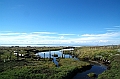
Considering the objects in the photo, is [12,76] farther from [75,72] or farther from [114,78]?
[114,78]

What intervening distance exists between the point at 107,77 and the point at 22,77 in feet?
70.4

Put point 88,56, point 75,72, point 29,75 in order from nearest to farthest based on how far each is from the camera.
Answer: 1. point 29,75
2. point 75,72
3. point 88,56

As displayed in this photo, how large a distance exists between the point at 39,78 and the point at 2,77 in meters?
9.08

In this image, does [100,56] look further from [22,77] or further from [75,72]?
[22,77]

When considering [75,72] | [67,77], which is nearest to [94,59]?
[75,72]

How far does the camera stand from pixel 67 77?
127ft

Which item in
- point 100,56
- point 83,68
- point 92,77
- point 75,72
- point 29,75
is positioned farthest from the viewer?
point 100,56

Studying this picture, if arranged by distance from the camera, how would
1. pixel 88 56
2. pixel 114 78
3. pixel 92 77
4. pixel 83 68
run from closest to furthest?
1. pixel 114 78
2. pixel 92 77
3. pixel 83 68
4. pixel 88 56

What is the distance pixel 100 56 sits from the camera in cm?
7300

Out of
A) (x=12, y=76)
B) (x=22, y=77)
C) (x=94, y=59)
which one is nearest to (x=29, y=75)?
(x=22, y=77)

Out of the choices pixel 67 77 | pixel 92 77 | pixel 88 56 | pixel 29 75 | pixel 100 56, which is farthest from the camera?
pixel 88 56

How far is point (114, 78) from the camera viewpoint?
33500mm

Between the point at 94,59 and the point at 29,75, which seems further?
the point at 94,59

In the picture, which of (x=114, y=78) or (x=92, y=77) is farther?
(x=92, y=77)
